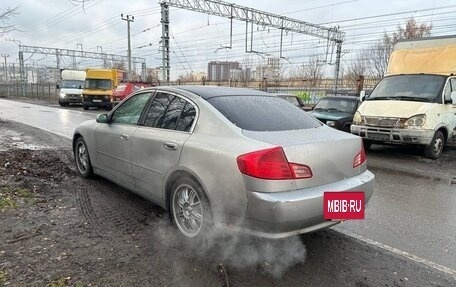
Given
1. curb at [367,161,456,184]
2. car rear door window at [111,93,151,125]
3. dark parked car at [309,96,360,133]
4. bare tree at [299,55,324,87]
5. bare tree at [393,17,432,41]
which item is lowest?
curb at [367,161,456,184]

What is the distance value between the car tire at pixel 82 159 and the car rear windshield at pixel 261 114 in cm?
288

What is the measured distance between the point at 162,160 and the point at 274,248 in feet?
4.72

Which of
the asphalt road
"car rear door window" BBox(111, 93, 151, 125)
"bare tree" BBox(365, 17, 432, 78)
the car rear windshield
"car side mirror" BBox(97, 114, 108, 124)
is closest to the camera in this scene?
the car rear windshield

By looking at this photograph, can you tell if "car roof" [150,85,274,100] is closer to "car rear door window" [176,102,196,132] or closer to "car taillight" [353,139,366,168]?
"car rear door window" [176,102,196,132]

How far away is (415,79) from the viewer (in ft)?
30.6

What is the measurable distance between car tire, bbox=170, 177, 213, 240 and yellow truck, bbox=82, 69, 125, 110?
22.3m

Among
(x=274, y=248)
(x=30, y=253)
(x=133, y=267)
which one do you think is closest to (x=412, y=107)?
(x=274, y=248)

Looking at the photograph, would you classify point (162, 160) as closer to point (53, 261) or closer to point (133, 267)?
point (133, 267)

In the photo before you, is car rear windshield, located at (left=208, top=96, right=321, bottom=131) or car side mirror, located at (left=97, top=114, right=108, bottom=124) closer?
car rear windshield, located at (left=208, top=96, right=321, bottom=131)

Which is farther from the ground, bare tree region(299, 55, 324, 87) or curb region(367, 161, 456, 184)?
bare tree region(299, 55, 324, 87)

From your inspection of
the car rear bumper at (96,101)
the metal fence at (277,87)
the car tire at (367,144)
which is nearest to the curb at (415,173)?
the car tire at (367,144)

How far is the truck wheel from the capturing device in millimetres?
8586

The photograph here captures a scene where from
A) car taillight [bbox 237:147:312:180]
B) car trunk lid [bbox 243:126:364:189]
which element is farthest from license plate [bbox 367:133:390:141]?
car taillight [bbox 237:147:312:180]

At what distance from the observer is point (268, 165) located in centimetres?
298
